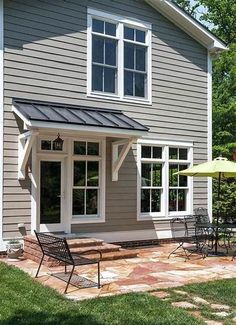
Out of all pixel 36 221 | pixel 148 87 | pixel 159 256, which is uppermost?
pixel 148 87

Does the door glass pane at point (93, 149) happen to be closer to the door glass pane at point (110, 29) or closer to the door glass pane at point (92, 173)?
the door glass pane at point (92, 173)

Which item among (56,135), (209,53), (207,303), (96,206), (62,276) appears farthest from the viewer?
(209,53)

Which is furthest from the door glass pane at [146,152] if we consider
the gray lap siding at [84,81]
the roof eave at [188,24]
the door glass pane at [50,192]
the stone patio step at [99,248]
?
the roof eave at [188,24]

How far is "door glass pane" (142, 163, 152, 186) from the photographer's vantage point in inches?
483

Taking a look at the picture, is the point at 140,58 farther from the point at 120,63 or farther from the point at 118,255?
the point at 118,255

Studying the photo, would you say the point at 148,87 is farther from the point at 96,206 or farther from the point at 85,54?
the point at 96,206

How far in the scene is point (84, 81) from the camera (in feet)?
37.2

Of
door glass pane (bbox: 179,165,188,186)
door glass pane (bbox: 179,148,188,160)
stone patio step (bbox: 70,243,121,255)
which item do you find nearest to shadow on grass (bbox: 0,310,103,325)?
stone patio step (bbox: 70,243,121,255)

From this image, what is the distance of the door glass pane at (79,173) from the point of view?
36.5 ft

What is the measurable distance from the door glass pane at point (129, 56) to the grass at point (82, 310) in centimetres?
701

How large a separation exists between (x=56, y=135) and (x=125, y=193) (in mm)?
2444

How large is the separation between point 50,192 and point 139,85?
3920 millimetres

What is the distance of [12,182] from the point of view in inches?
394

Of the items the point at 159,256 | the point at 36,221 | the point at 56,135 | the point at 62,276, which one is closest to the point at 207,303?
the point at 62,276
